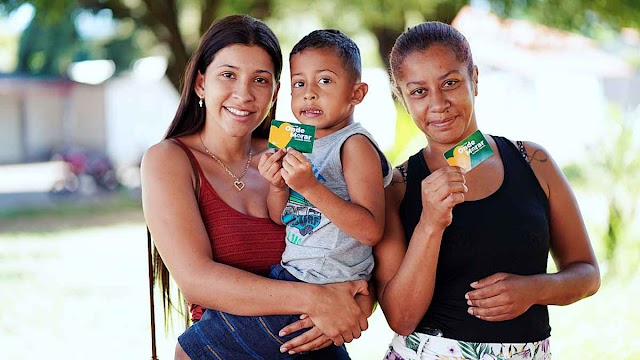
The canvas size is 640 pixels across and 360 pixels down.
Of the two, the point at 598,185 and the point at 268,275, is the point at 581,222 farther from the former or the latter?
the point at 598,185

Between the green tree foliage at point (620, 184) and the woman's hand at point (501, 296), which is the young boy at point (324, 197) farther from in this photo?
the green tree foliage at point (620, 184)

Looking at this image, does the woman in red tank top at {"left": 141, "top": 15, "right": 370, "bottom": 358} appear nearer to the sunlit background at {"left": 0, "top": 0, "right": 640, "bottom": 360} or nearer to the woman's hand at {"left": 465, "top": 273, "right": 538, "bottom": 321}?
the woman's hand at {"left": 465, "top": 273, "right": 538, "bottom": 321}

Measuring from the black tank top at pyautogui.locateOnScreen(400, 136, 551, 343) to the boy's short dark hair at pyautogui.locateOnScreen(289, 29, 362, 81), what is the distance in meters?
0.56

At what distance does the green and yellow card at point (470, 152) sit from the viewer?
7.59ft

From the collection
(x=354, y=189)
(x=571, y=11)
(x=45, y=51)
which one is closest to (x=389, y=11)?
(x=571, y=11)

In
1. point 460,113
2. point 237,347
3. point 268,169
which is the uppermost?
point 460,113

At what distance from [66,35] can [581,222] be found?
67.1 ft

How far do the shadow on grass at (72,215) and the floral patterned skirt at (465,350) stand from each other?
10729 mm

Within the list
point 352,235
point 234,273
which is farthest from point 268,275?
point 352,235

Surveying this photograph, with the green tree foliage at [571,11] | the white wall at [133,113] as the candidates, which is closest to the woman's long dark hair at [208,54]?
the green tree foliage at [571,11]

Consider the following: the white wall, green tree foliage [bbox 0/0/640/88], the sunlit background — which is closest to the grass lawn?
the sunlit background

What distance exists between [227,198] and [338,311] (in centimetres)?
56

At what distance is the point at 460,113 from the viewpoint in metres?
2.45

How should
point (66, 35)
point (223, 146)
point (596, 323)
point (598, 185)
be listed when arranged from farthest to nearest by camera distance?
point (66, 35), point (598, 185), point (596, 323), point (223, 146)
